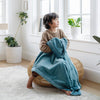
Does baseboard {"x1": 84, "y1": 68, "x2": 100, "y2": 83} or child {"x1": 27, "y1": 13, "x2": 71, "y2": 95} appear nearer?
child {"x1": 27, "y1": 13, "x2": 71, "y2": 95}

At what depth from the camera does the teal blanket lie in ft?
7.79

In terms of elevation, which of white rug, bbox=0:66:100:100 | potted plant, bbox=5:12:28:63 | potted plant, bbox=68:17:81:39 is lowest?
white rug, bbox=0:66:100:100

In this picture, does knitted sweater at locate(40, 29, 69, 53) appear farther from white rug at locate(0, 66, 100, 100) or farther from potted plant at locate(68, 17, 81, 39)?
potted plant at locate(68, 17, 81, 39)

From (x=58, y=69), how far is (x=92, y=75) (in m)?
0.87

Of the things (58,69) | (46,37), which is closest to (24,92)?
(58,69)

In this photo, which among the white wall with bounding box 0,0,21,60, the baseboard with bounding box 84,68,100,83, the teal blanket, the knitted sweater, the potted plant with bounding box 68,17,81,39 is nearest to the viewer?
the teal blanket

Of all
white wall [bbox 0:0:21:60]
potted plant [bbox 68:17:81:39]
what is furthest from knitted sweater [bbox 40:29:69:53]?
white wall [bbox 0:0:21:60]

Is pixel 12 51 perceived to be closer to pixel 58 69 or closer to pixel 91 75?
pixel 91 75

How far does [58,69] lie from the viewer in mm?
2379

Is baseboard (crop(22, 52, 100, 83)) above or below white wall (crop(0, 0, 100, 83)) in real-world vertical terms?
below

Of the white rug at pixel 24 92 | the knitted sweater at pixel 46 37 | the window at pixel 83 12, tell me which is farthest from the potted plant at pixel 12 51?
the knitted sweater at pixel 46 37

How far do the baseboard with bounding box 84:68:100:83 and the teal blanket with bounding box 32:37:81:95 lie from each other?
562 millimetres

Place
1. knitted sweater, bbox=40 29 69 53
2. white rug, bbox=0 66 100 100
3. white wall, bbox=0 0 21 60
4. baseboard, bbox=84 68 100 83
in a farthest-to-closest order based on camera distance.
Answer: white wall, bbox=0 0 21 60 → baseboard, bbox=84 68 100 83 → knitted sweater, bbox=40 29 69 53 → white rug, bbox=0 66 100 100

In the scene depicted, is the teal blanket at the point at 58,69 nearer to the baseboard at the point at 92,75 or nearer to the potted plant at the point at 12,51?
the baseboard at the point at 92,75
